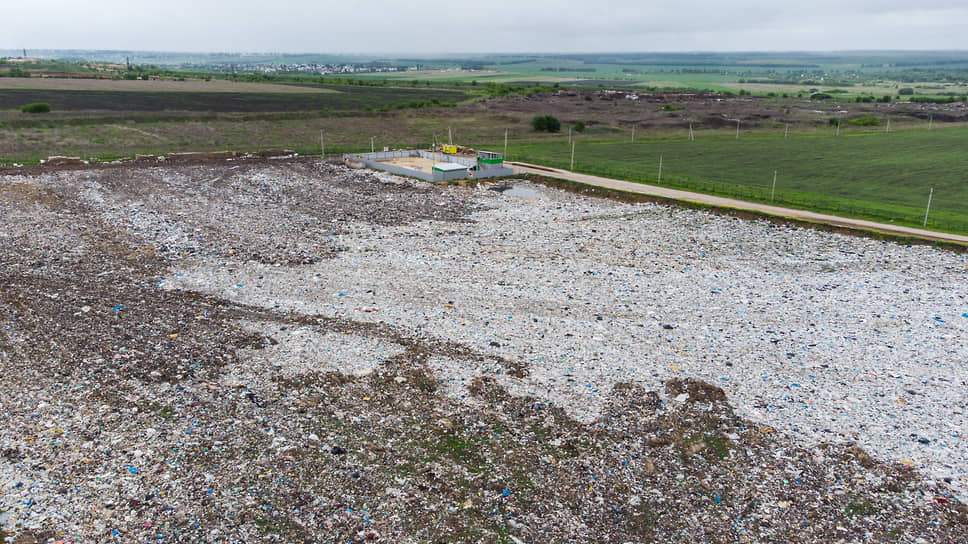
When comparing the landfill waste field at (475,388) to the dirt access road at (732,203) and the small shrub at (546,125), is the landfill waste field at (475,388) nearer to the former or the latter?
the dirt access road at (732,203)

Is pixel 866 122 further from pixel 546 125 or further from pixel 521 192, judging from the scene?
pixel 521 192

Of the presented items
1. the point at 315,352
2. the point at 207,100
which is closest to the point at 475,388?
the point at 315,352

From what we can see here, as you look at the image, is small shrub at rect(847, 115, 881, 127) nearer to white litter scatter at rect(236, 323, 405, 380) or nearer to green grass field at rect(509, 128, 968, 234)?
green grass field at rect(509, 128, 968, 234)

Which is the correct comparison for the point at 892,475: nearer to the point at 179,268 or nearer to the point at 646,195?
the point at 179,268

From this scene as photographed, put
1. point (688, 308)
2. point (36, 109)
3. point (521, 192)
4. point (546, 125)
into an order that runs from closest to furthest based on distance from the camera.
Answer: point (688, 308) → point (521, 192) → point (546, 125) → point (36, 109)

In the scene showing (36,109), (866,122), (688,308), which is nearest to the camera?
(688,308)

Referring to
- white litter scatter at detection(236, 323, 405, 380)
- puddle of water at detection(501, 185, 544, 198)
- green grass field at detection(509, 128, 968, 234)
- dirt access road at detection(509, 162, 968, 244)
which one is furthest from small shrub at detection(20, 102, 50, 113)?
white litter scatter at detection(236, 323, 405, 380)

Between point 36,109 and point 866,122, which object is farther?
point 866,122
